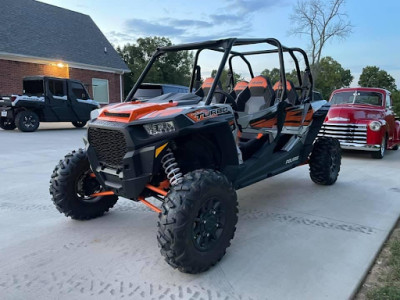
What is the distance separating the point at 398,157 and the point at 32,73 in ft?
53.2

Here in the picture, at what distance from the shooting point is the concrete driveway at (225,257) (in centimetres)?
233

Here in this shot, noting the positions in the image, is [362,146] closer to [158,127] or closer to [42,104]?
[158,127]

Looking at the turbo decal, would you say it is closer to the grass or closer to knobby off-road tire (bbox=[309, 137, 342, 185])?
the grass

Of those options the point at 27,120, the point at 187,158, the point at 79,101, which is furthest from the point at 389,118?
the point at 27,120

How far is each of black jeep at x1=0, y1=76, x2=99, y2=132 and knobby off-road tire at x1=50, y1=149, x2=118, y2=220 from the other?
9.54 meters

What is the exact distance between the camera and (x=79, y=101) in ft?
42.8

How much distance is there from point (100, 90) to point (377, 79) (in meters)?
37.7

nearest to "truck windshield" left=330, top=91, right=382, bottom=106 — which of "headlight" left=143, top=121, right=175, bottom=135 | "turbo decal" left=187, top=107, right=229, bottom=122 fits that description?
"turbo decal" left=187, top=107, right=229, bottom=122

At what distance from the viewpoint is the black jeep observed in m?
11.5

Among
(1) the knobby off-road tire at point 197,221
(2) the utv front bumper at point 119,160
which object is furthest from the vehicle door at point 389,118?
(2) the utv front bumper at point 119,160

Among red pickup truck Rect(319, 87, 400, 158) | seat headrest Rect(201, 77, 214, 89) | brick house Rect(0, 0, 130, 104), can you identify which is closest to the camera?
seat headrest Rect(201, 77, 214, 89)

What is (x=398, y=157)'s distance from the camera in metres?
8.27

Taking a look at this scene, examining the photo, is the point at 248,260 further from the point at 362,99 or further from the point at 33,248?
the point at 362,99

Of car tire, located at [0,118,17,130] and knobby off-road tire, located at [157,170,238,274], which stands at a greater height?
knobby off-road tire, located at [157,170,238,274]
